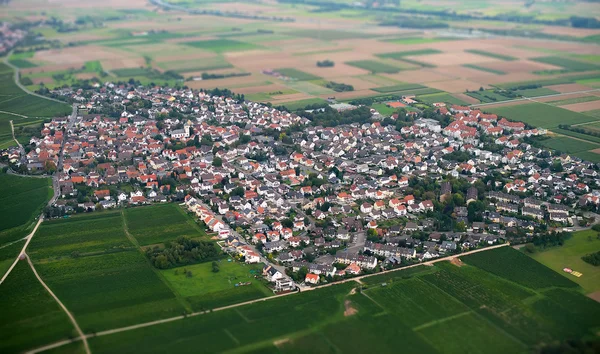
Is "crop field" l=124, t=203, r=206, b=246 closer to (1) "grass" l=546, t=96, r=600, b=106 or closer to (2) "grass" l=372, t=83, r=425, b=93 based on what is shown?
(2) "grass" l=372, t=83, r=425, b=93

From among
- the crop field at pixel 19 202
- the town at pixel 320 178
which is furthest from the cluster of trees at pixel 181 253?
the crop field at pixel 19 202

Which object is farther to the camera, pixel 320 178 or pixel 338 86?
pixel 338 86

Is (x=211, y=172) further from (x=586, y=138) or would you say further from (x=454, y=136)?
(x=586, y=138)

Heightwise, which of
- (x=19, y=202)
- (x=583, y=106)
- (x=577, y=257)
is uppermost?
(x=583, y=106)

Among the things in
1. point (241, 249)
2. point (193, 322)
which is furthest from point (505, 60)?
point (193, 322)

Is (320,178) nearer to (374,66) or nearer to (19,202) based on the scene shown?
(19,202)

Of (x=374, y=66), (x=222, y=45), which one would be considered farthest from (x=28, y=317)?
(x=222, y=45)

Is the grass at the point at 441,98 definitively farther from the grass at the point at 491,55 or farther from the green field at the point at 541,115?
the grass at the point at 491,55
